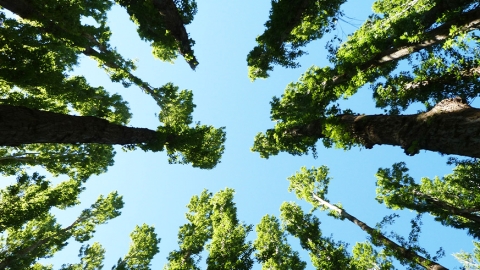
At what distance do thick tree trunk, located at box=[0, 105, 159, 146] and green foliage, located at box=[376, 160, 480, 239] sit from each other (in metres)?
14.0

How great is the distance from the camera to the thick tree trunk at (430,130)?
439cm

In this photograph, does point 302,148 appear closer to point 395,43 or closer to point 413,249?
point 395,43

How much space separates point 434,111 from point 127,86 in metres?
13.2

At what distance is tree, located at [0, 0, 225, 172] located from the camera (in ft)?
26.2

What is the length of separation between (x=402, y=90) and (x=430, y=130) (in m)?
6.12

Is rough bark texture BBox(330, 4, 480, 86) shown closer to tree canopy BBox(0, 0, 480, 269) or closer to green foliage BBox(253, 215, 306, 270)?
tree canopy BBox(0, 0, 480, 269)

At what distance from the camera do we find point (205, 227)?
1477 cm

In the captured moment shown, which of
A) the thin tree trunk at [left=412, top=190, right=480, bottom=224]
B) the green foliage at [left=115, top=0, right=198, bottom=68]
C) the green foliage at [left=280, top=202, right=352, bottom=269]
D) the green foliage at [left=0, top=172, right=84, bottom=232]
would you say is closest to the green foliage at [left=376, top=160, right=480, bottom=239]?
the thin tree trunk at [left=412, top=190, right=480, bottom=224]

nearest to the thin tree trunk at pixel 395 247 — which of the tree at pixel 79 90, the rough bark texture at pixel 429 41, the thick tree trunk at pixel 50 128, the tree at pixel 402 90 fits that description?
the tree at pixel 402 90

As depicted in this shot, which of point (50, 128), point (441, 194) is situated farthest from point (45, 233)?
point (441, 194)

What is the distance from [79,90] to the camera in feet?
37.4

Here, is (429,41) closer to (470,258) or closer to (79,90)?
(79,90)

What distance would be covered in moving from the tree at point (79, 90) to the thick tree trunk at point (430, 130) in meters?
7.40

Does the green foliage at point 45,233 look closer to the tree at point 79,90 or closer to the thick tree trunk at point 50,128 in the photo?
the tree at point 79,90
